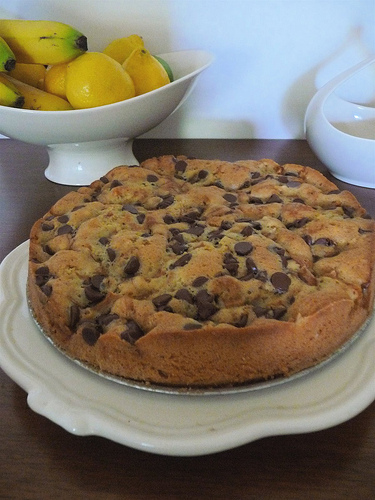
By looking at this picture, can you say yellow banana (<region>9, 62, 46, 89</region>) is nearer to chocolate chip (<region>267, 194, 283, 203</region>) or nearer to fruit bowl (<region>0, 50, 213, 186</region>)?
fruit bowl (<region>0, 50, 213, 186</region>)

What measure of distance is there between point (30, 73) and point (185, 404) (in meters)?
1.04

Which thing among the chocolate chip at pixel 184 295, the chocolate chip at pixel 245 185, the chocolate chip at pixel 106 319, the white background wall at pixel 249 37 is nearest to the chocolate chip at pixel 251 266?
the chocolate chip at pixel 184 295

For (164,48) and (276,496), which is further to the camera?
(164,48)

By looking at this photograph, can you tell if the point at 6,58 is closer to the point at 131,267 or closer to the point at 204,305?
the point at 131,267

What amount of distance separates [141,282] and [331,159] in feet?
2.50

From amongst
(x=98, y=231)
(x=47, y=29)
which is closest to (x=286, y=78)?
(x=47, y=29)

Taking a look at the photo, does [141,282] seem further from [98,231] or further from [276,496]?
→ [276,496]

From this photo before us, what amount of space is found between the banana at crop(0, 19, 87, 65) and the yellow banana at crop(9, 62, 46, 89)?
41 mm

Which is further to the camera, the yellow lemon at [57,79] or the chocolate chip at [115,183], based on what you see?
the yellow lemon at [57,79]

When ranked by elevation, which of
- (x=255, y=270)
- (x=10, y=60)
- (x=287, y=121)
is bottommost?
(x=287, y=121)

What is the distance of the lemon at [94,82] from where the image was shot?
1.14m

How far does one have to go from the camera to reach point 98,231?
884 millimetres

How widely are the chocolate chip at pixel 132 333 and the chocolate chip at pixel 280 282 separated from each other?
0.71 feet

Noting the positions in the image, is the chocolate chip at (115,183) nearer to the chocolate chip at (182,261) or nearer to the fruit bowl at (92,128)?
the fruit bowl at (92,128)
